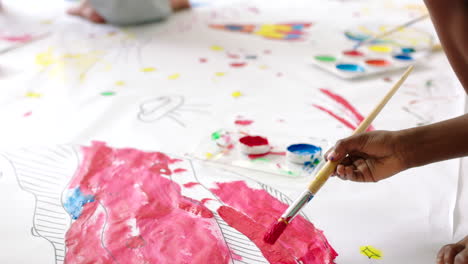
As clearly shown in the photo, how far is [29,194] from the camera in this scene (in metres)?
0.63

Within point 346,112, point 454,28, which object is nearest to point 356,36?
point 346,112

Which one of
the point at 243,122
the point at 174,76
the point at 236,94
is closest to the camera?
the point at 243,122

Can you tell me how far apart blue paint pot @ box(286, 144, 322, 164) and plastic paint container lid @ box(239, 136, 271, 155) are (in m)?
0.04

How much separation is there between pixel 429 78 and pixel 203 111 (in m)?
0.50

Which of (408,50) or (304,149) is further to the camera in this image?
(408,50)

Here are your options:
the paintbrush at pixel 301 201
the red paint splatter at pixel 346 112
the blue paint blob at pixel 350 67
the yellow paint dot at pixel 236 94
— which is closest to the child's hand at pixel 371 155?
the paintbrush at pixel 301 201

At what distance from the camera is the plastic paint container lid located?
713 mm

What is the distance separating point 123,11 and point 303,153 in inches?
37.2

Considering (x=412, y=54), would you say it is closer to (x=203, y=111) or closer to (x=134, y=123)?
(x=203, y=111)

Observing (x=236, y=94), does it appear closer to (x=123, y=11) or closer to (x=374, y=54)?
(x=374, y=54)

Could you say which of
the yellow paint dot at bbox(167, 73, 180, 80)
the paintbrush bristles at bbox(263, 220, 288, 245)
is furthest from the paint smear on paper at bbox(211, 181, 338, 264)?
the yellow paint dot at bbox(167, 73, 180, 80)

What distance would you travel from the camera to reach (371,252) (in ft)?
1.69

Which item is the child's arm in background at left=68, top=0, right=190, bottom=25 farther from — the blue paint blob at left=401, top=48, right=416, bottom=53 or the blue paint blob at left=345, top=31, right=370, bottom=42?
the blue paint blob at left=401, top=48, right=416, bottom=53

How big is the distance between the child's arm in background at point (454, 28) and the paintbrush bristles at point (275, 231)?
0.28 metres
